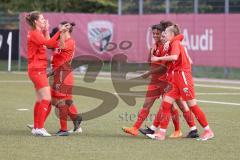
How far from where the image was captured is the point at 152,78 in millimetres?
12820

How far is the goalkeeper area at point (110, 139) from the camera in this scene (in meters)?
10.7

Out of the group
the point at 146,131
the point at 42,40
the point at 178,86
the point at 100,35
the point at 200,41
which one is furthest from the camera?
the point at 100,35

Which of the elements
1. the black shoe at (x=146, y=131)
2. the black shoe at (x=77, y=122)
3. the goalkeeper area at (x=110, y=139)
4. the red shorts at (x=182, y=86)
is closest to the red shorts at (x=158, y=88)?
the red shorts at (x=182, y=86)

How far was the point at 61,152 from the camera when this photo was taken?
35.4 ft

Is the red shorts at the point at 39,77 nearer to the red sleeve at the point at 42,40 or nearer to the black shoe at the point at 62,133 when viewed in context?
the red sleeve at the point at 42,40

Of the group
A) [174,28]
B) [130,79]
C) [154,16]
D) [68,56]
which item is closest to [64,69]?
[68,56]

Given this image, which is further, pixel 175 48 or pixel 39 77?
pixel 39 77

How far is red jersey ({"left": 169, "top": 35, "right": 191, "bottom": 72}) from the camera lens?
12.0m

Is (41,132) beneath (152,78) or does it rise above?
beneath

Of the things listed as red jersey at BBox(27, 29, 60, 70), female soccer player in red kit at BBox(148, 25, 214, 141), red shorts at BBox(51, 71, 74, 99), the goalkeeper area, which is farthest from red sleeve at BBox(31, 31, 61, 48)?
female soccer player in red kit at BBox(148, 25, 214, 141)

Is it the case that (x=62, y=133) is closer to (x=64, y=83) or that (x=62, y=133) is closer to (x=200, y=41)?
(x=64, y=83)

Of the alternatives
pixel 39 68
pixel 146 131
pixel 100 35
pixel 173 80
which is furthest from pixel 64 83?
pixel 100 35

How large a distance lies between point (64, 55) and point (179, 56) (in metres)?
1.86

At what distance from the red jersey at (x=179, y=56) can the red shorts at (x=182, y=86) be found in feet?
0.26
